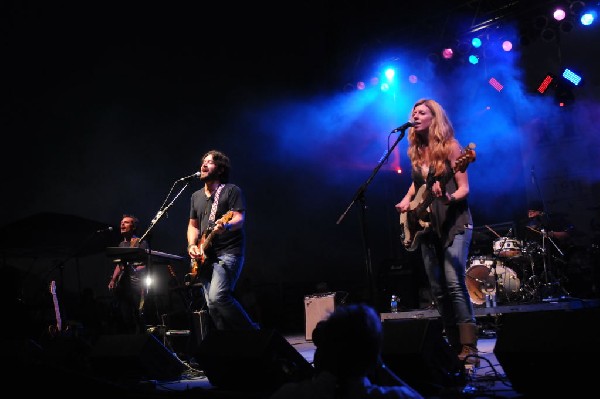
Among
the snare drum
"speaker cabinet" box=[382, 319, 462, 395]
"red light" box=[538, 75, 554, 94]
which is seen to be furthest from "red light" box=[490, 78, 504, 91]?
"speaker cabinet" box=[382, 319, 462, 395]

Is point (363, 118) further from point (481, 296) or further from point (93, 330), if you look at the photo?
point (93, 330)

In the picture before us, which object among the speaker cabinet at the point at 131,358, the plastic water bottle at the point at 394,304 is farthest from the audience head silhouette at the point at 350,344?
the plastic water bottle at the point at 394,304

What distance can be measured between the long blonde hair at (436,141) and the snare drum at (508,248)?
5.55 m

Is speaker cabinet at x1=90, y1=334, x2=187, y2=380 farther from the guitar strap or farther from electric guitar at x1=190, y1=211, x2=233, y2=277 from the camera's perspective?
the guitar strap

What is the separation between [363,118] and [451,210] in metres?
9.07

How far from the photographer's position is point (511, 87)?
11836mm

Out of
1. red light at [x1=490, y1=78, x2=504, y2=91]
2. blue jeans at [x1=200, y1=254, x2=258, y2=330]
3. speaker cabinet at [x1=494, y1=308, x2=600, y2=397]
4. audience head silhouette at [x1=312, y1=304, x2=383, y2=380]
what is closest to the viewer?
audience head silhouette at [x1=312, y1=304, x2=383, y2=380]

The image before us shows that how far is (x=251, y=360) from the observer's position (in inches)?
148

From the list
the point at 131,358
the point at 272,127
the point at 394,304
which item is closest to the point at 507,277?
the point at 394,304

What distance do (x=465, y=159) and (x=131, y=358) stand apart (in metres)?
3.24

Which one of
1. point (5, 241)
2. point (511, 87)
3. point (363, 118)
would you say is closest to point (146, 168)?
point (5, 241)

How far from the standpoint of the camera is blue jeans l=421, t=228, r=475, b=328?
4.55 m

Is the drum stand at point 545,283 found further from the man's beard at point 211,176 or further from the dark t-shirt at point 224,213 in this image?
the man's beard at point 211,176

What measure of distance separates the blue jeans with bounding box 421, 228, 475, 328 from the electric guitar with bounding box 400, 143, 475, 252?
120mm
